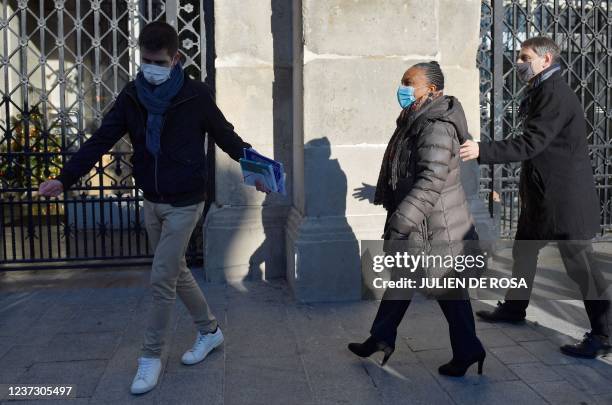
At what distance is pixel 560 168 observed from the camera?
4.07 m

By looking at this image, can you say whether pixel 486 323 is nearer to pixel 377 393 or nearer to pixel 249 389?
pixel 377 393

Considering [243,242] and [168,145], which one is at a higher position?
[168,145]

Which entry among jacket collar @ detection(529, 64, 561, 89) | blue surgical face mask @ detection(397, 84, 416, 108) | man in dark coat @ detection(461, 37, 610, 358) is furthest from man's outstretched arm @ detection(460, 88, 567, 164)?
blue surgical face mask @ detection(397, 84, 416, 108)

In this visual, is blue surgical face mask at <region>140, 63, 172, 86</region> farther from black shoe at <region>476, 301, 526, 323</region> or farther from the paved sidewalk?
black shoe at <region>476, 301, 526, 323</region>

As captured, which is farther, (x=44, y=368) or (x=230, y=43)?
(x=230, y=43)

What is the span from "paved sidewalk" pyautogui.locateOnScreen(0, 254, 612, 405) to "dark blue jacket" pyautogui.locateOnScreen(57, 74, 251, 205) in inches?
41.1

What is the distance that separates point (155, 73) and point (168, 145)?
15.2 inches

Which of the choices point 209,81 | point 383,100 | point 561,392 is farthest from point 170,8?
point 561,392

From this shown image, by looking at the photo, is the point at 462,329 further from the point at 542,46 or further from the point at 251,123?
the point at 251,123

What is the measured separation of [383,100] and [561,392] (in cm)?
255

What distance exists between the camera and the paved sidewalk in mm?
3482

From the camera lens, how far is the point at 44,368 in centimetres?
387

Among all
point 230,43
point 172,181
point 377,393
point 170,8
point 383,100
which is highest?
point 170,8

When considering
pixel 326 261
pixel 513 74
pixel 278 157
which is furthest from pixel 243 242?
pixel 513 74
